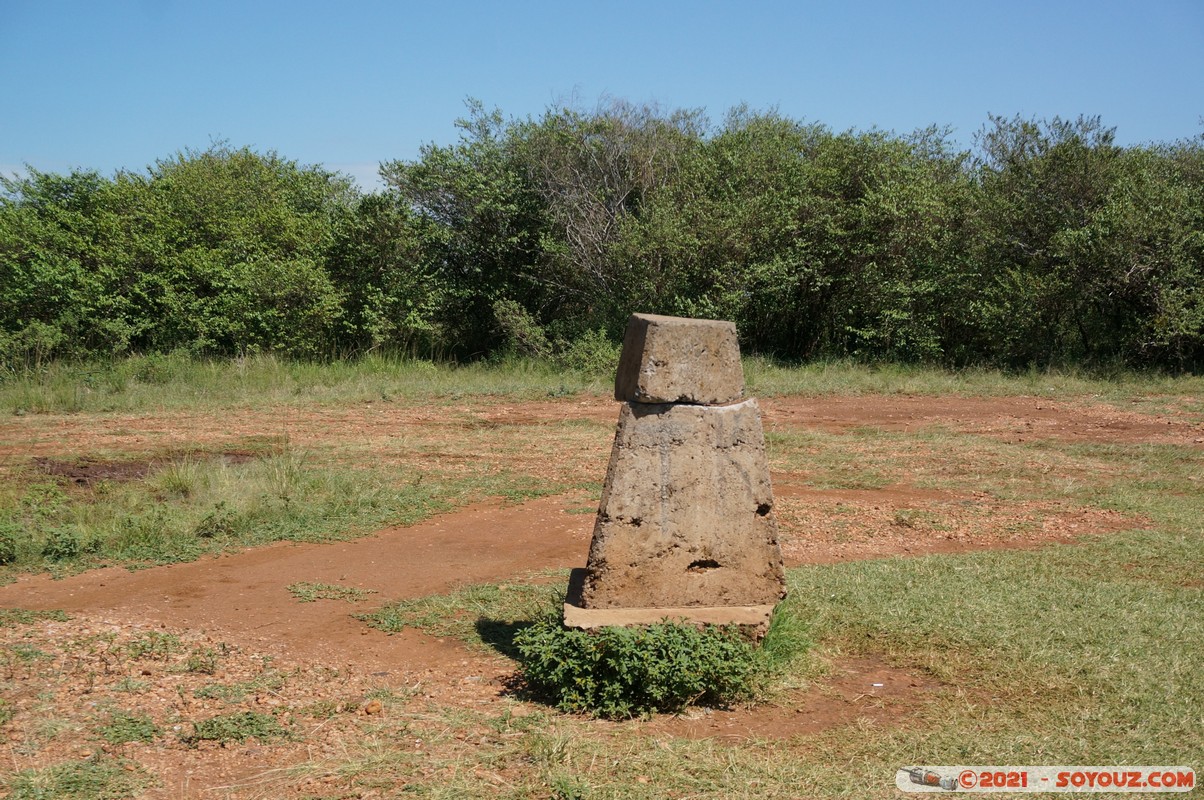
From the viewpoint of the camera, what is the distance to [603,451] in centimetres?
1155

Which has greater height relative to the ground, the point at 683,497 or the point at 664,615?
the point at 683,497

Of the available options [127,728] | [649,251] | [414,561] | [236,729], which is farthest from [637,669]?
[649,251]

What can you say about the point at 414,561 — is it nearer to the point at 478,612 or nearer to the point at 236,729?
the point at 478,612

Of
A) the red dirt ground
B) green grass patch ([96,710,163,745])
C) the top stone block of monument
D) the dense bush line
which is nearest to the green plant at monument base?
the red dirt ground

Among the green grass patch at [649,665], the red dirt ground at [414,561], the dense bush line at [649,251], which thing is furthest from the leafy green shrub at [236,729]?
the dense bush line at [649,251]

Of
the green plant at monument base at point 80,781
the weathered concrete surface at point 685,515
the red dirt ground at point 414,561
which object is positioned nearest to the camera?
the green plant at monument base at point 80,781

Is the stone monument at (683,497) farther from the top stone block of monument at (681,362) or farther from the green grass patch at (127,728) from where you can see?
the green grass patch at (127,728)

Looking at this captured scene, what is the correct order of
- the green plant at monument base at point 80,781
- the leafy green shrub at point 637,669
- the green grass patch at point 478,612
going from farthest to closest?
the green grass patch at point 478,612 < the leafy green shrub at point 637,669 < the green plant at monument base at point 80,781

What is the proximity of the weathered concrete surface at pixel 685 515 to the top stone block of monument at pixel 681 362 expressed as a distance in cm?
8

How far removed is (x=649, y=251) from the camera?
60.8 feet

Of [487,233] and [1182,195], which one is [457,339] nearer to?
[487,233]

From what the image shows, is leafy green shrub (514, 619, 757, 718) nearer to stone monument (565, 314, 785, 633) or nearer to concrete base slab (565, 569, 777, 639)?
concrete base slab (565, 569, 777, 639)

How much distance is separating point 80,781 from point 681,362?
3030mm

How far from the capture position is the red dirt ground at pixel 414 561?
15.6ft
